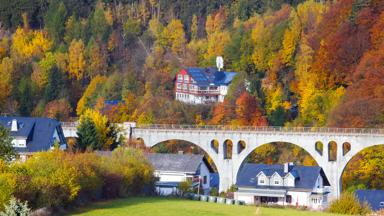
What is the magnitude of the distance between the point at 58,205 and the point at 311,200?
30.6 meters

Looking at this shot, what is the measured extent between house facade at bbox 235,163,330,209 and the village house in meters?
15.9


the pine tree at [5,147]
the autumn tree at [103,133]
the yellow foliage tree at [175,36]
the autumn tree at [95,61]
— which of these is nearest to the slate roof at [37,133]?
the autumn tree at [103,133]

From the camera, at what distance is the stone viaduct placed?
10031 centimetres

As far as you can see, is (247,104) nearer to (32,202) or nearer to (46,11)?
(46,11)

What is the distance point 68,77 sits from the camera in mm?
159750

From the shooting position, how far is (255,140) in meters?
108

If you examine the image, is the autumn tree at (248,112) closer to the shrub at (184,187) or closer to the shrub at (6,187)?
the shrub at (184,187)

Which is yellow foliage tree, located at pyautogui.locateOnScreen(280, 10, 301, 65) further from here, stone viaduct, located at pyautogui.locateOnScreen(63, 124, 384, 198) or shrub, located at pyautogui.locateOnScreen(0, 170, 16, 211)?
shrub, located at pyautogui.locateOnScreen(0, 170, 16, 211)

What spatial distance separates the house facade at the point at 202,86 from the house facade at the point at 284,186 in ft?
190

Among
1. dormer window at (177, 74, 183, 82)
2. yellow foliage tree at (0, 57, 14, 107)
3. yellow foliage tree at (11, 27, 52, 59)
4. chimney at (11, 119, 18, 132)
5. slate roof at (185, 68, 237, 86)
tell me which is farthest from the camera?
yellow foliage tree at (11, 27, 52, 59)

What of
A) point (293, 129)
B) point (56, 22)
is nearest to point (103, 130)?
point (293, 129)

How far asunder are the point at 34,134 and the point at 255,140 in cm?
2320

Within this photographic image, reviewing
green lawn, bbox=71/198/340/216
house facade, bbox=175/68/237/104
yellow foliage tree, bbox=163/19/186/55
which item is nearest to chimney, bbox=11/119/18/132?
green lawn, bbox=71/198/340/216

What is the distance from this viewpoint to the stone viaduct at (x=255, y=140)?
329 ft
